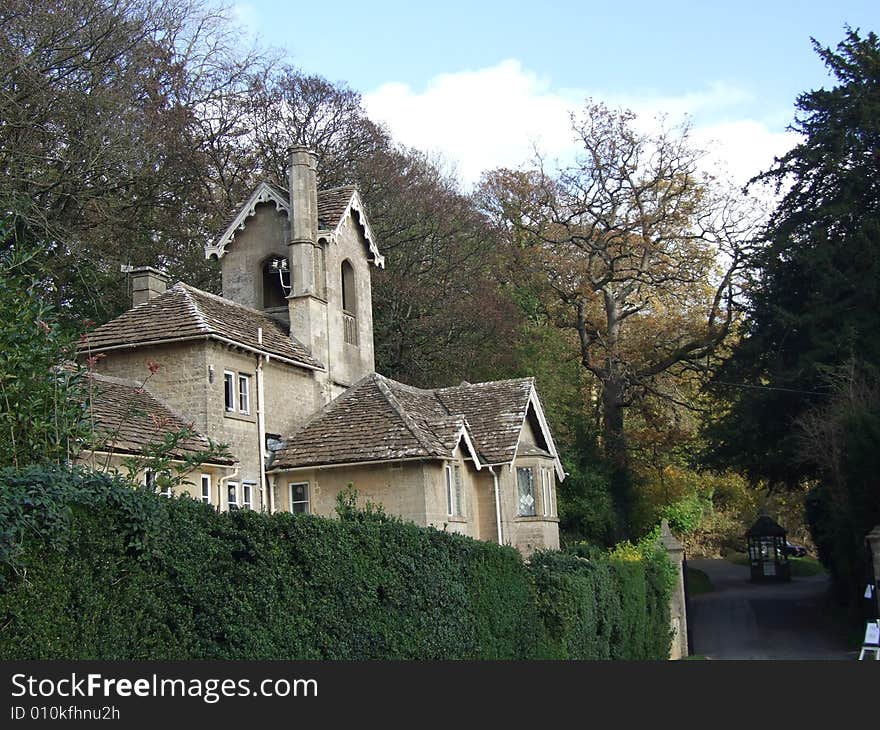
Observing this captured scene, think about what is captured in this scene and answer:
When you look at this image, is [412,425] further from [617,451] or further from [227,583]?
[617,451]

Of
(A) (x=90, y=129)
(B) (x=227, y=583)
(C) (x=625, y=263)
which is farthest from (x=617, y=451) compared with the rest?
(B) (x=227, y=583)

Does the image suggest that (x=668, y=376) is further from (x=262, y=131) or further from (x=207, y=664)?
(x=207, y=664)

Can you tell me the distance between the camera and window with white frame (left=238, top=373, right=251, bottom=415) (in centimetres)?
2803

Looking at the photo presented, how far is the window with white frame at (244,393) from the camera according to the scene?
28031 mm

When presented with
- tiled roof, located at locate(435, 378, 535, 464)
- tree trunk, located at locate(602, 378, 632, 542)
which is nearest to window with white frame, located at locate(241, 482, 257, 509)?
tiled roof, located at locate(435, 378, 535, 464)

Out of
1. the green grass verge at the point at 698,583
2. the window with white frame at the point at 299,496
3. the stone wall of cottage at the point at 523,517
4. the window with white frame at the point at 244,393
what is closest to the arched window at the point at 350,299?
the window with white frame at the point at 244,393

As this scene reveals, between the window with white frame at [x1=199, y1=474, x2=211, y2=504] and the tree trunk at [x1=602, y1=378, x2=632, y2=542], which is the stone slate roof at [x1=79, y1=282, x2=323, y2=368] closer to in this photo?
the window with white frame at [x1=199, y1=474, x2=211, y2=504]

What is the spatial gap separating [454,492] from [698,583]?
34056 millimetres

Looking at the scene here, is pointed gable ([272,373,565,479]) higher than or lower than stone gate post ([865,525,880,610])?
higher

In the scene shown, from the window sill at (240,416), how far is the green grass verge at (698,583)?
34.0 meters

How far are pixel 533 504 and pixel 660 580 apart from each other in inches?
201

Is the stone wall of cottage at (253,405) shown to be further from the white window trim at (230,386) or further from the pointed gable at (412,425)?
the pointed gable at (412,425)

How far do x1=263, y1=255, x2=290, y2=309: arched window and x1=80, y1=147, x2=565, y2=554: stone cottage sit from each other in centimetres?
5

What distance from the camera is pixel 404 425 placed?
92.8ft
